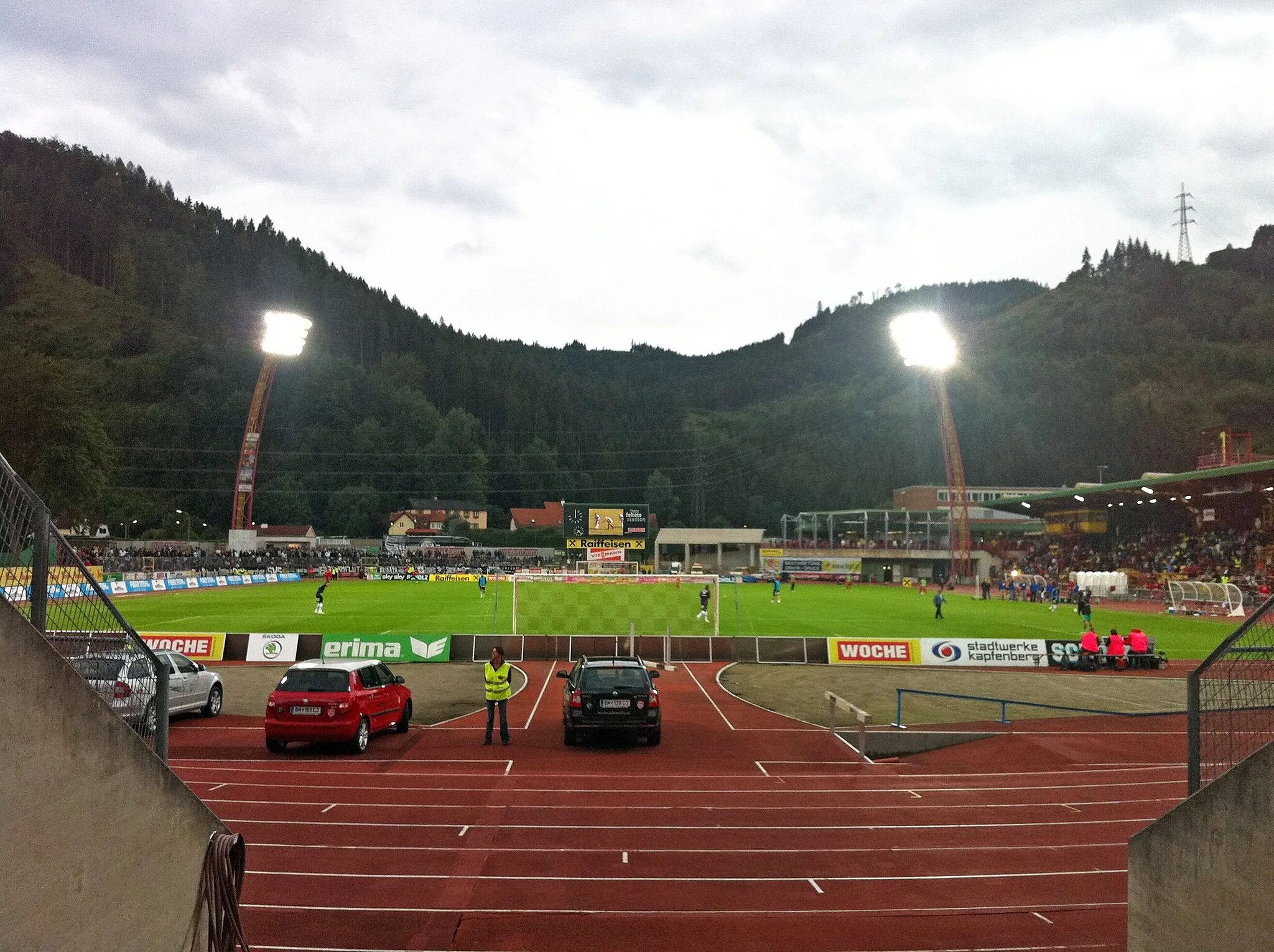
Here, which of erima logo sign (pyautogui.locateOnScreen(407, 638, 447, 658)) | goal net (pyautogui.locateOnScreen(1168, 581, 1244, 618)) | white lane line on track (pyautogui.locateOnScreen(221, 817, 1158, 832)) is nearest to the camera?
white lane line on track (pyautogui.locateOnScreen(221, 817, 1158, 832))

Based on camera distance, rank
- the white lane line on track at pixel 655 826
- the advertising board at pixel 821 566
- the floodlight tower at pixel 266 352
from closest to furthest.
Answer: the white lane line on track at pixel 655 826
the floodlight tower at pixel 266 352
the advertising board at pixel 821 566

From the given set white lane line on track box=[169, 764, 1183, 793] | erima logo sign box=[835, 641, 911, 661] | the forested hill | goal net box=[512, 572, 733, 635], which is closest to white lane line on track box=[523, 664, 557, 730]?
goal net box=[512, 572, 733, 635]

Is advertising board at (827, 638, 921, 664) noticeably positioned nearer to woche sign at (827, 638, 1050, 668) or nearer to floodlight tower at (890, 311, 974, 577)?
woche sign at (827, 638, 1050, 668)

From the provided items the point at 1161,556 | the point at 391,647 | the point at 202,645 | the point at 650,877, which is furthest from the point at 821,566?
the point at 650,877

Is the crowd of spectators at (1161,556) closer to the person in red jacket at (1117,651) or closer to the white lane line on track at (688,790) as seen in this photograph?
the person in red jacket at (1117,651)

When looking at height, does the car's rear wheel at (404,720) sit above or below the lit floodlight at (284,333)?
below

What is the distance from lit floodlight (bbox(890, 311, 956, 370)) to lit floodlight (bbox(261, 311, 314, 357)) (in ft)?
179

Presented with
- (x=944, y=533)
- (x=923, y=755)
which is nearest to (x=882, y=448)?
(x=944, y=533)

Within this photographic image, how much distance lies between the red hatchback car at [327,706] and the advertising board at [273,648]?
43.8ft

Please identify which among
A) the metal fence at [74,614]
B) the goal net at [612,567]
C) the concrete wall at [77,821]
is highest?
the metal fence at [74,614]

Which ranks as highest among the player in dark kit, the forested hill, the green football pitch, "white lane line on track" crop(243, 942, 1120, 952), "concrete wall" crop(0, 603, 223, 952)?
the forested hill

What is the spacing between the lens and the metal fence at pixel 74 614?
5656 millimetres

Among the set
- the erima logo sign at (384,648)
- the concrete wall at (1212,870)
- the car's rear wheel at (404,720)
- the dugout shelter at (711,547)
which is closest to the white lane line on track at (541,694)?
the car's rear wheel at (404,720)

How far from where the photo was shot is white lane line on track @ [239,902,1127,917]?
342 inches
